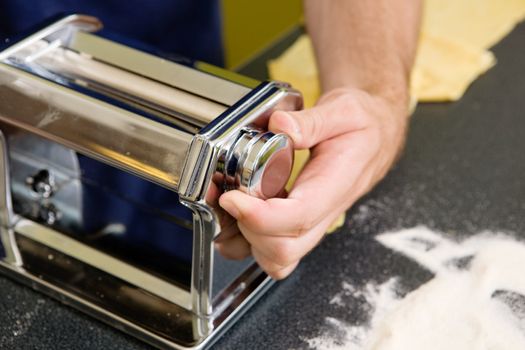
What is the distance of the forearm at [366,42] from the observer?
0.79 meters

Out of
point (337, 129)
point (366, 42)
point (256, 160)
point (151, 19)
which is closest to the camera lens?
point (256, 160)

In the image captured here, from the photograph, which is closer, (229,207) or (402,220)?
(229,207)

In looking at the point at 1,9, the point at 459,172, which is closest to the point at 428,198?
the point at 459,172

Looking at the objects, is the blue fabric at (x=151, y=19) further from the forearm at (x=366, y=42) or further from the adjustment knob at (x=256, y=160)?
the adjustment knob at (x=256, y=160)

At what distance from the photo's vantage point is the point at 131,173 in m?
0.55

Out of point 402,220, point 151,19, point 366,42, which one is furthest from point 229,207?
point 151,19

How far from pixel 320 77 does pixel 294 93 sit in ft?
0.81

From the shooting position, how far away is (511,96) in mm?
934

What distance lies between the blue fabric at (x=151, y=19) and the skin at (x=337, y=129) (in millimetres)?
170

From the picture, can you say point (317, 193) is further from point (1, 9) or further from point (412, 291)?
point (1, 9)

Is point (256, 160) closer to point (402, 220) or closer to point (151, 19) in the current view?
point (402, 220)

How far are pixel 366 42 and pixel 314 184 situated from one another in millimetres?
304

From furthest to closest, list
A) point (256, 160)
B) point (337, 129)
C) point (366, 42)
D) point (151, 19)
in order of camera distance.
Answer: point (151, 19) < point (366, 42) < point (337, 129) < point (256, 160)

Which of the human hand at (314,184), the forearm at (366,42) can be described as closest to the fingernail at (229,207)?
the human hand at (314,184)
